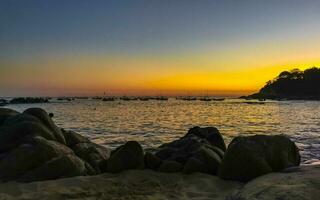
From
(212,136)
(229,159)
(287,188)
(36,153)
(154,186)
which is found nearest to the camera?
(287,188)

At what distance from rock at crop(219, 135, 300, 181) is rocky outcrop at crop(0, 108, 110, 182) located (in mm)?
4271

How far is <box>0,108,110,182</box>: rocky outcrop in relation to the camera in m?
Answer: 11.0

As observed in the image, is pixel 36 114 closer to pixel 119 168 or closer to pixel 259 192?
pixel 119 168

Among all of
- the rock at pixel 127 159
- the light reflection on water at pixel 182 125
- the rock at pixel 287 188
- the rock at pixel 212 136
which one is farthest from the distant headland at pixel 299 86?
the rock at pixel 287 188

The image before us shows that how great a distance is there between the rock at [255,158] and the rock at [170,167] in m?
1.41

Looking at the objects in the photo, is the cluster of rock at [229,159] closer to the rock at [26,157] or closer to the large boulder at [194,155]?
the large boulder at [194,155]

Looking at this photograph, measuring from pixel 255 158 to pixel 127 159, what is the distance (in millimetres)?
3959

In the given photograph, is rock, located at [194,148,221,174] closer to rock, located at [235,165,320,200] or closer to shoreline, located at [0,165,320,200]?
shoreline, located at [0,165,320,200]

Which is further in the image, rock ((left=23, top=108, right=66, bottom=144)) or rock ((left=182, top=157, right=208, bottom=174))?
rock ((left=23, top=108, right=66, bottom=144))

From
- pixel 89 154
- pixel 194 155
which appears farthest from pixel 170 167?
pixel 89 154

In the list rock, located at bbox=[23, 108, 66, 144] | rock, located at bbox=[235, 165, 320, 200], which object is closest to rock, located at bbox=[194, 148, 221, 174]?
rock, located at bbox=[235, 165, 320, 200]

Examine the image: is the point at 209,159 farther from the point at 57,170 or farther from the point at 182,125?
the point at 182,125

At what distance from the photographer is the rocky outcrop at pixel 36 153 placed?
10953 millimetres

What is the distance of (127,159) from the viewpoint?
1183 cm
